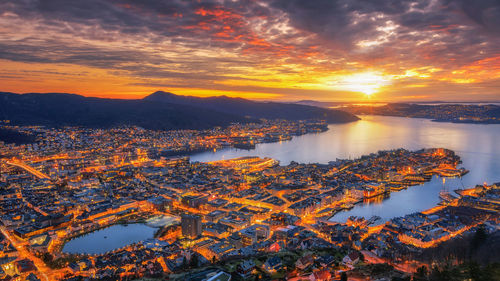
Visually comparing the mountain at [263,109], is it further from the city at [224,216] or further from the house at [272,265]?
the house at [272,265]

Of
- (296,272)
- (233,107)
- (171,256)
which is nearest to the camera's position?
(296,272)

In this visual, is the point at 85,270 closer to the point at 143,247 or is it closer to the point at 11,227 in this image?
the point at 143,247

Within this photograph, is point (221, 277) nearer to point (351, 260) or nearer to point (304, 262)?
point (304, 262)

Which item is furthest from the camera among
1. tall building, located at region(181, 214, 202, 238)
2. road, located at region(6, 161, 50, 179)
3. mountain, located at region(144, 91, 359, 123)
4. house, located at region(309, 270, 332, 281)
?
mountain, located at region(144, 91, 359, 123)

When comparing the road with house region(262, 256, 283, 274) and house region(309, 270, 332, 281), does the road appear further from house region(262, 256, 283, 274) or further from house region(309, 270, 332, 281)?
house region(309, 270, 332, 281)

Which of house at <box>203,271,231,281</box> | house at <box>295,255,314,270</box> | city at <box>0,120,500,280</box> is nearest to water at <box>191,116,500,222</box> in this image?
city at <box>0,120,500,280</box>

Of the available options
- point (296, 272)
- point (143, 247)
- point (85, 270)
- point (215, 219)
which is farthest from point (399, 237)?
point (85, 270)

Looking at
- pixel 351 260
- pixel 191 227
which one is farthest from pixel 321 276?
pixel 191 227
